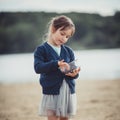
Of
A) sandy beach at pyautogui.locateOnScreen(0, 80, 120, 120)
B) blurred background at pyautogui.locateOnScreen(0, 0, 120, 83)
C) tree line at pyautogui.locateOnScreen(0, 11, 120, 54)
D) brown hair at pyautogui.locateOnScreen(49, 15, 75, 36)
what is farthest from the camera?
tree line at pyautogui.locateOnScreen(0, 11, 120, 54)

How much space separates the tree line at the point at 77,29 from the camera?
172 inches

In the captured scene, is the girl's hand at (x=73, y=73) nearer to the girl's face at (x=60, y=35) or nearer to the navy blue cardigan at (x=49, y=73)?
the navy blue cardigan at (x=49, y=73)

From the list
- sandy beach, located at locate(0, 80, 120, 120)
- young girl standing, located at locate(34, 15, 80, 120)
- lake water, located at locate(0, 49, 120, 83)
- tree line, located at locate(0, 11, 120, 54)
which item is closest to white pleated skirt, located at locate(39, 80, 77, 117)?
young girl standing, located at locate(34, 15, 80, 120)

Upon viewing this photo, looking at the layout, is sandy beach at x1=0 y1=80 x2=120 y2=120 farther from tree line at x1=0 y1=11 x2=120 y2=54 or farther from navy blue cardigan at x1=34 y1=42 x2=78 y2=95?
navy blue cardigan at x1=34 y1=42 x2=78 y2=95

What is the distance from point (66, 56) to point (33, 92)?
3.27m

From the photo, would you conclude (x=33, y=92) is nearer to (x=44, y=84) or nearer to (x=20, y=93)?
(x=20, y=93)

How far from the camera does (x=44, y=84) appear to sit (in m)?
2.07

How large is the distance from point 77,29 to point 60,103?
9.19ft

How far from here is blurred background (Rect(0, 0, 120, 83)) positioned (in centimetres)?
390

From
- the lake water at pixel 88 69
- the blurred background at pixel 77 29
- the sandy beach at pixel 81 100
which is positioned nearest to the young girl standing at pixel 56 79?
the sandy beach at pixel 81 100

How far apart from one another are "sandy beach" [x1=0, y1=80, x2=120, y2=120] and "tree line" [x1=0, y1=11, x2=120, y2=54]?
67 cm

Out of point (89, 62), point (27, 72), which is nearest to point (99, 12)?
point (89, 62)

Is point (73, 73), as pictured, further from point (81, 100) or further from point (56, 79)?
point (81, 100)

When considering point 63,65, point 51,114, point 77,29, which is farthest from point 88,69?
point 63,65
